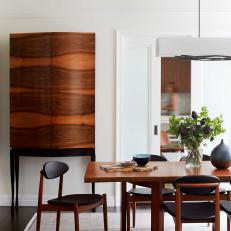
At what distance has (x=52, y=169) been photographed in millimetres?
4457

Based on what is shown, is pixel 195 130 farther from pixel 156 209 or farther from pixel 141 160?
pixel 156 209

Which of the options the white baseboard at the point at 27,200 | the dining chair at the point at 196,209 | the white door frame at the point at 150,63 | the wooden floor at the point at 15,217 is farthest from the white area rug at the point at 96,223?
the dining chair at the point at 196,209

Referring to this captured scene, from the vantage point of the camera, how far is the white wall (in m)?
6.09

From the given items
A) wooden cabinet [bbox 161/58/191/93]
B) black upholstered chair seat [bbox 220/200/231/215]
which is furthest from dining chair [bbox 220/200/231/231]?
wooden cabinet [bbox 161/58/191/93]

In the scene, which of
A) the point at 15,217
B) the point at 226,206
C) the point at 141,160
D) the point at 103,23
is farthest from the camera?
the point at 103,23

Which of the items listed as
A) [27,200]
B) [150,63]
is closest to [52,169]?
[27,200]

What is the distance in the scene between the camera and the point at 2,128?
6.18 metres

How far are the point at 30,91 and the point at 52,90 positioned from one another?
0.87ft

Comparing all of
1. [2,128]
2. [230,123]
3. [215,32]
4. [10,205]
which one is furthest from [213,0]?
[10,205]

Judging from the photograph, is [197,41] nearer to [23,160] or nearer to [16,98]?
[16,98]

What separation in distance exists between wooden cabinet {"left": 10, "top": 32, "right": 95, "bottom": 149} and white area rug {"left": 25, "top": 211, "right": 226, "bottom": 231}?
0.84 meters

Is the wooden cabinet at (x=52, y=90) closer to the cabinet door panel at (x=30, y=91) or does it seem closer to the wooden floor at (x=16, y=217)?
the cabinet door panel at (x=30, y=91)

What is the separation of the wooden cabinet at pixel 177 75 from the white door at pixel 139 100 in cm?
8

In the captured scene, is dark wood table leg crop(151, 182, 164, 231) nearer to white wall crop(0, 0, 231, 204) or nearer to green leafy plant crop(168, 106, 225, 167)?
green leafy plant crop(168, 106, 225, 167)
